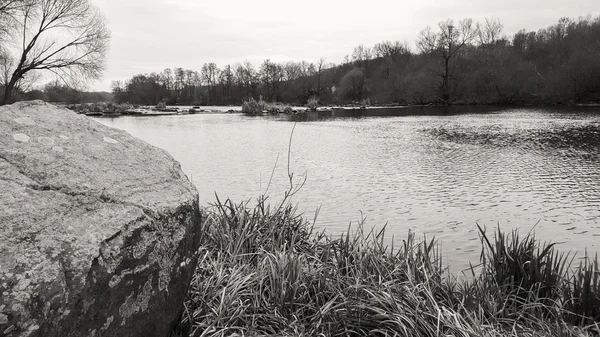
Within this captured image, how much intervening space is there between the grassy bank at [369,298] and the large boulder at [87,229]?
837 millimetres

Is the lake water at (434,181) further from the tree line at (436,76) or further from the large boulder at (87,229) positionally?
the tree line at (436,76)

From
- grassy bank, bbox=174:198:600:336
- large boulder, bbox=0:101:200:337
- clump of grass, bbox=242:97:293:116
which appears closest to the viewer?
large boulder, bbox=0:101:200:337

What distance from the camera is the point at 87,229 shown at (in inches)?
94.4

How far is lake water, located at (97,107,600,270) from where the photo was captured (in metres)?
8.46

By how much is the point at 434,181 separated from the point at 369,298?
927cm

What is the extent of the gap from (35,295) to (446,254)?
6.18 metres

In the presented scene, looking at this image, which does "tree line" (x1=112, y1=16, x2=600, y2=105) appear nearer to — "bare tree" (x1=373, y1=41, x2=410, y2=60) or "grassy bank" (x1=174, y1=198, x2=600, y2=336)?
"bare tree" (x1=373, y1=41, x2=410, y2=60)

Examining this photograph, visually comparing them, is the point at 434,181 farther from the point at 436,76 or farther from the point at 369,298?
the point at 436,76

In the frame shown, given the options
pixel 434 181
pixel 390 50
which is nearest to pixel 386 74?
pixel 390 50

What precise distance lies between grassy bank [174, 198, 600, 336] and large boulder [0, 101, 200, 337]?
84cm

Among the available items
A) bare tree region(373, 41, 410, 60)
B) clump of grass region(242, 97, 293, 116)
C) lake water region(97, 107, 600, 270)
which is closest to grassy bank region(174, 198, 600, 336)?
lake water region(97, 107, 600, 270)

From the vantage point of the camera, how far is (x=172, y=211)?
292 centimetres

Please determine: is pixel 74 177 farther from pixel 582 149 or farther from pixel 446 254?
pixel 582 149

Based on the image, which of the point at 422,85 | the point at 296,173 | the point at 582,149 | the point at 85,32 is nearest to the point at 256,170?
the point at 296,173
